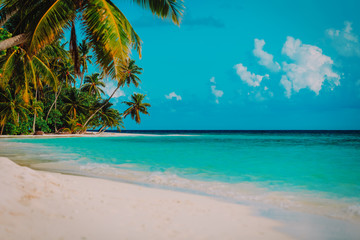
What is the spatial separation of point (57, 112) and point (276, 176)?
30.5 metres

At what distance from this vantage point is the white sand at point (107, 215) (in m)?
2.55

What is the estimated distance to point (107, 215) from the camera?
3.07m

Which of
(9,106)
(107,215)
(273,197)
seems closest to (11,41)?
(107,215)

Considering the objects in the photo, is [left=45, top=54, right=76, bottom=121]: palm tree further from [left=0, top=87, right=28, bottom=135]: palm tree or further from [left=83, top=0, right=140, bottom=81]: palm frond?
[left=83, top=0, right=140, bottom=81]: palm frond

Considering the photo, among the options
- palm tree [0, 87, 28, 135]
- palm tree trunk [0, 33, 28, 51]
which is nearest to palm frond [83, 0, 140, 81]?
palm tree trunk [0, 33, 28, 51]

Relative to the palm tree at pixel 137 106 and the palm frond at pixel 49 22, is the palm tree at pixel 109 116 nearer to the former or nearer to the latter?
the palm tree at pixel 137 106

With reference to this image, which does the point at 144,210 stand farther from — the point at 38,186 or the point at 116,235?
the point at 38,186

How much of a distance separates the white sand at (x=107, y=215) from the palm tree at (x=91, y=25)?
313 centimetres

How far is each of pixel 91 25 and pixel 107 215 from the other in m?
4.62

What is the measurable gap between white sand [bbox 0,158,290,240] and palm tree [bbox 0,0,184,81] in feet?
10.3

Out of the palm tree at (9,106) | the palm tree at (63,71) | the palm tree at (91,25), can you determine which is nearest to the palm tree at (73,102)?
the palm tree at (63,71)

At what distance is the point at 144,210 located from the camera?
133 inches

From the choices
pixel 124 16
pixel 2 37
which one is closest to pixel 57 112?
pixel 2 37

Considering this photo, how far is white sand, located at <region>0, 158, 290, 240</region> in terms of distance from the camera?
255cm
